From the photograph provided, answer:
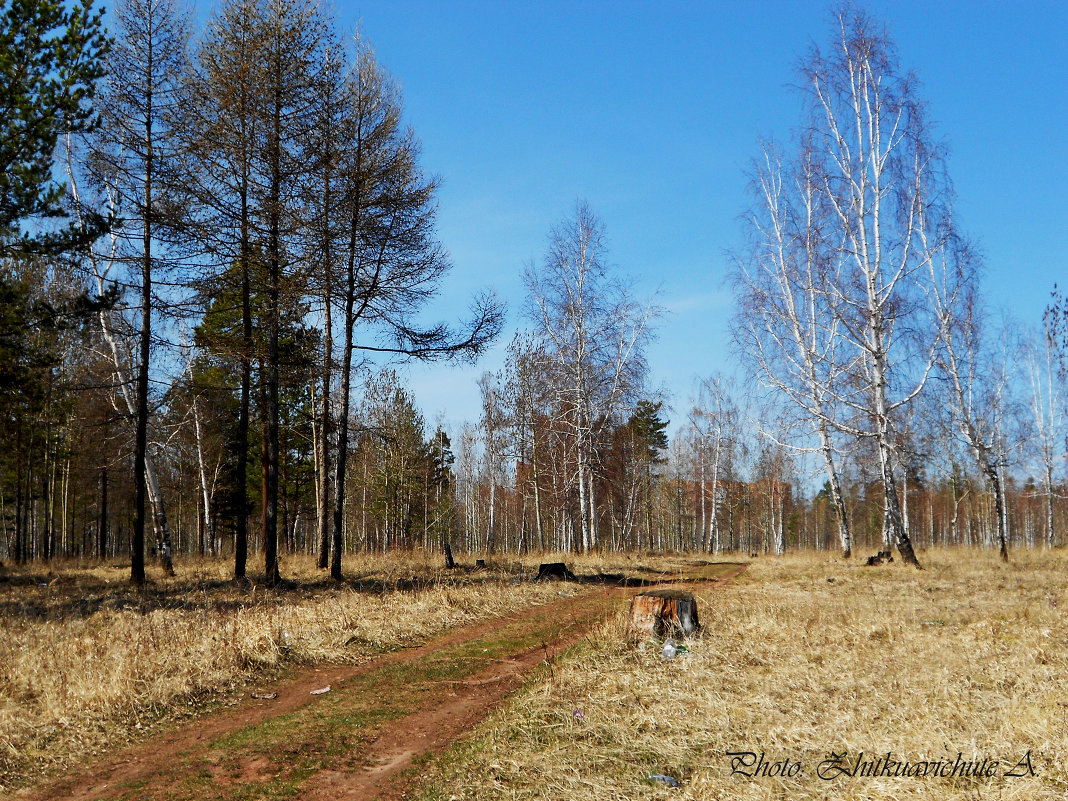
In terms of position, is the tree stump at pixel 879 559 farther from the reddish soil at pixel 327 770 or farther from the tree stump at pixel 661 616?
the reddish soil at pixel 327 770

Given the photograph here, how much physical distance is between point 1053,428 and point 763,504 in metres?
29.5

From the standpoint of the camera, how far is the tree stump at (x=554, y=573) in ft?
54.0

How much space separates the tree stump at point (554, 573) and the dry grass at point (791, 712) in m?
7.69

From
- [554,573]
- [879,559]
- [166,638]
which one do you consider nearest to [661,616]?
[166,638]

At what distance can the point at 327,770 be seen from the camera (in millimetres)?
5074

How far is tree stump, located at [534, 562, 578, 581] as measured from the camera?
54.0 ft

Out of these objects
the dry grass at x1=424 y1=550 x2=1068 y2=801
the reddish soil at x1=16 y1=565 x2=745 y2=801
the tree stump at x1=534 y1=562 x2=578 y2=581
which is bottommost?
the tree stump at x1=534 y1=562 x2=578 y2=581

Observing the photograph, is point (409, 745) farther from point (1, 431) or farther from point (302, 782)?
point (1, 431)

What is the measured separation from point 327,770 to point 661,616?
447 cm

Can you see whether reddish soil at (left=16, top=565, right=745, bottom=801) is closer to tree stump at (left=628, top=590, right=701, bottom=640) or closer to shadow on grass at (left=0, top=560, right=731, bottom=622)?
tree stump at (left=628, top=590, right=701, bottom=640)

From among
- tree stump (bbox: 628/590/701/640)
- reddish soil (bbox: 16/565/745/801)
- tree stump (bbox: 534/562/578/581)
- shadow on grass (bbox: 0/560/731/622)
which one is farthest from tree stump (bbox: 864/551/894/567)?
reddish soil (bbox: 16/565/745/801)

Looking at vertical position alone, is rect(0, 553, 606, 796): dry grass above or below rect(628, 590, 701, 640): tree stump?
below

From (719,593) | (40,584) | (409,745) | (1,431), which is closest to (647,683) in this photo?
(409,745)

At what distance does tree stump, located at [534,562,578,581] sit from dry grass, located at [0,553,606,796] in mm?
968
